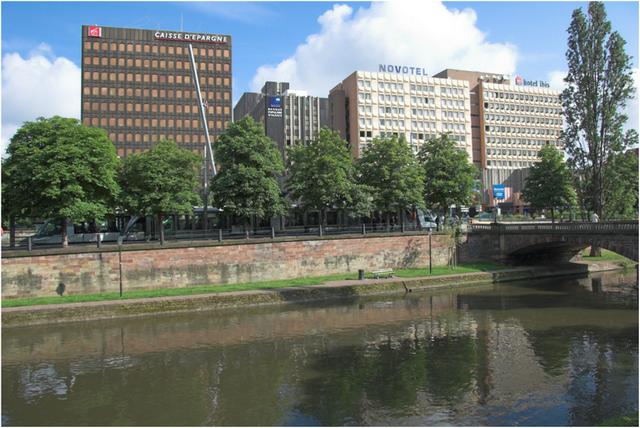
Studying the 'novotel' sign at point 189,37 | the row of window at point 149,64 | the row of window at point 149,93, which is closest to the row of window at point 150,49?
the 'novotel' sign at point 189,37

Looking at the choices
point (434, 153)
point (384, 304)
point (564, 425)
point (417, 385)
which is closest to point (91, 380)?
point (417, 385)

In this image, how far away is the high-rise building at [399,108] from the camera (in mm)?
118750

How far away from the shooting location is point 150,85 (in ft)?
425

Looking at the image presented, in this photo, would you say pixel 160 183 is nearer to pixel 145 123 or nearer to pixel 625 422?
pixel 625 422

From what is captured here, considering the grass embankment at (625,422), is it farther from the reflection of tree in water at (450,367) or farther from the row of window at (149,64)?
the row of window at (149,64)

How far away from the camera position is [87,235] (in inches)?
1988

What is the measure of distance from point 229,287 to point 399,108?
286 ft

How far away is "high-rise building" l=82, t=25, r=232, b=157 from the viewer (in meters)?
126

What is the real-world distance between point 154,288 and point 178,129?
94058 millimetres

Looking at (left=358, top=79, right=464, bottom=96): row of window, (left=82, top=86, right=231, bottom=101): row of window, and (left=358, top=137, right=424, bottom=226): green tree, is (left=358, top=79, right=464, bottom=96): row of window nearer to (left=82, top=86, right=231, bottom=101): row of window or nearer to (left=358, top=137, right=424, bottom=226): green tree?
(left=82, top=86, right=231, bottom=101): row of window

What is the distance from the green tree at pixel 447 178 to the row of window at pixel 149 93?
81.4 m

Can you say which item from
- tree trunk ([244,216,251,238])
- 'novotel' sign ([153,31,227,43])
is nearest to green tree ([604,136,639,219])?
tree trunk ([244,216,251,238])

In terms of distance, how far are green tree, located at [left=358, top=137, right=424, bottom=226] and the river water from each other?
19.9m

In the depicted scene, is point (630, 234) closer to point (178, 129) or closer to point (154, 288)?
point (154, 288)
